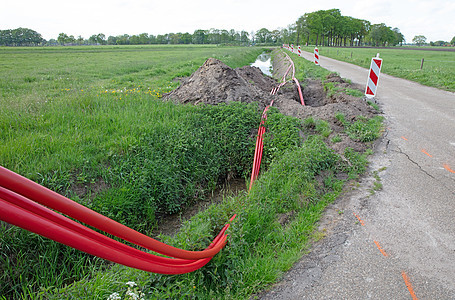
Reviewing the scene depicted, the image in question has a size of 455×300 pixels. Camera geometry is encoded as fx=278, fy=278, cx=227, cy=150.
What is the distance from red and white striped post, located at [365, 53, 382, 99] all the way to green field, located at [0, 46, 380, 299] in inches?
91.0

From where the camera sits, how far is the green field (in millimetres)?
2641

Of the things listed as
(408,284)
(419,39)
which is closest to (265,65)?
(408,284)

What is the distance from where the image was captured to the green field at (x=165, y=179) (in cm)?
264

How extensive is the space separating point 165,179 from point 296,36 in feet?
320

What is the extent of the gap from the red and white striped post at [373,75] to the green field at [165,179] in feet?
7.59

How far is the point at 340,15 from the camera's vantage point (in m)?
98.6

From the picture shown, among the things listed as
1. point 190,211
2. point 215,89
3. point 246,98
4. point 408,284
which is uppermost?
point 215,89

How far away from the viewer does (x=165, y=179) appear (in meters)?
4.51

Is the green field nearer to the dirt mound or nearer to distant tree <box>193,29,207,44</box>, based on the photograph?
the dirt mound

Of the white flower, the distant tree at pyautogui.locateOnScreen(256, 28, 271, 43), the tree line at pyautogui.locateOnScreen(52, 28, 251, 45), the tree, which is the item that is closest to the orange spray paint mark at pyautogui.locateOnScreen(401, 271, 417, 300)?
the white flower

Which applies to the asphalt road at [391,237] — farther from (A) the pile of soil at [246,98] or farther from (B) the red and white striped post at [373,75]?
(B) the red and white striped post at [373,75]

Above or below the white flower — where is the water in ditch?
above

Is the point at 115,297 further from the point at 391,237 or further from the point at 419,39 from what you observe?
the point at 419,39

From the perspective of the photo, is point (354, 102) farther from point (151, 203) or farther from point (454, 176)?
point (151, 203)
